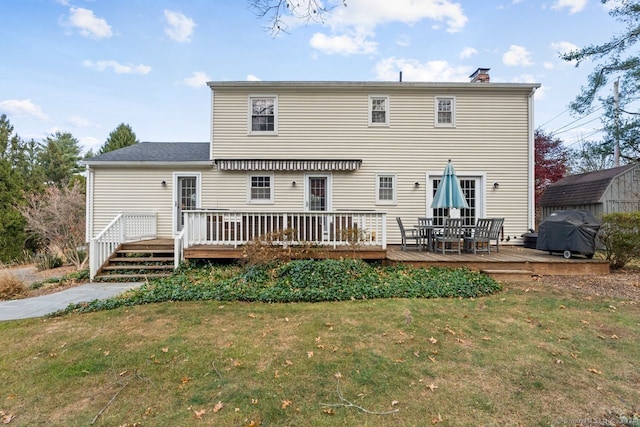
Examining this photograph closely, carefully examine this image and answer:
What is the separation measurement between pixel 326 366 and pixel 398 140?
9.16 meters

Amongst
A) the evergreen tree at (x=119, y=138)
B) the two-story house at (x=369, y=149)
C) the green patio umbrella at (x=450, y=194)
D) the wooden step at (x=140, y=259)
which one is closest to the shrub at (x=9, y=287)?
the wooden step at (x=140, y=259)

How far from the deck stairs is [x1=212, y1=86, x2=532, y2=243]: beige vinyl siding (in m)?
2.94

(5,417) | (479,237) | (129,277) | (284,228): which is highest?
(284,228)

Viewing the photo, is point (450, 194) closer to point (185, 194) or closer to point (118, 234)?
point (185, 194)

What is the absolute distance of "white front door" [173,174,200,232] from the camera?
10.5 meters

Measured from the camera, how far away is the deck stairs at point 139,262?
7.26m

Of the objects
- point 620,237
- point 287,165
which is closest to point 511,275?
point 620,237

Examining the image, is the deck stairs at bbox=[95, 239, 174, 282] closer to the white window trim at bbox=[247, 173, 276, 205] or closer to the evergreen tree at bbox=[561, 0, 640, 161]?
the white window trim at bbox=[247, 173, 276, 205]

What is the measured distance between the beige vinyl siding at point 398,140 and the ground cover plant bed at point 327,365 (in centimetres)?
619

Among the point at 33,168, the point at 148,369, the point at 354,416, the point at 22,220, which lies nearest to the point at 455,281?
the point at 354,416

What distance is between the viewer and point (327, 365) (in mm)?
3104

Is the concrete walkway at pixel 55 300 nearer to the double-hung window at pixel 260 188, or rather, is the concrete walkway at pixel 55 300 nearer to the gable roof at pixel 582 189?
the double-hung window at pixel 260 188

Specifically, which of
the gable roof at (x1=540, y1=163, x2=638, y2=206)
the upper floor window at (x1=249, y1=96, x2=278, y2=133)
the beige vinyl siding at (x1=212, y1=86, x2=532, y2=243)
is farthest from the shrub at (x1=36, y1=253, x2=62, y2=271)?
the gable roof at (x1=540, y1=163, x2=638, y2=206)

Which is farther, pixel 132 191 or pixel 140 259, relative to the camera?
pixel 132 191
